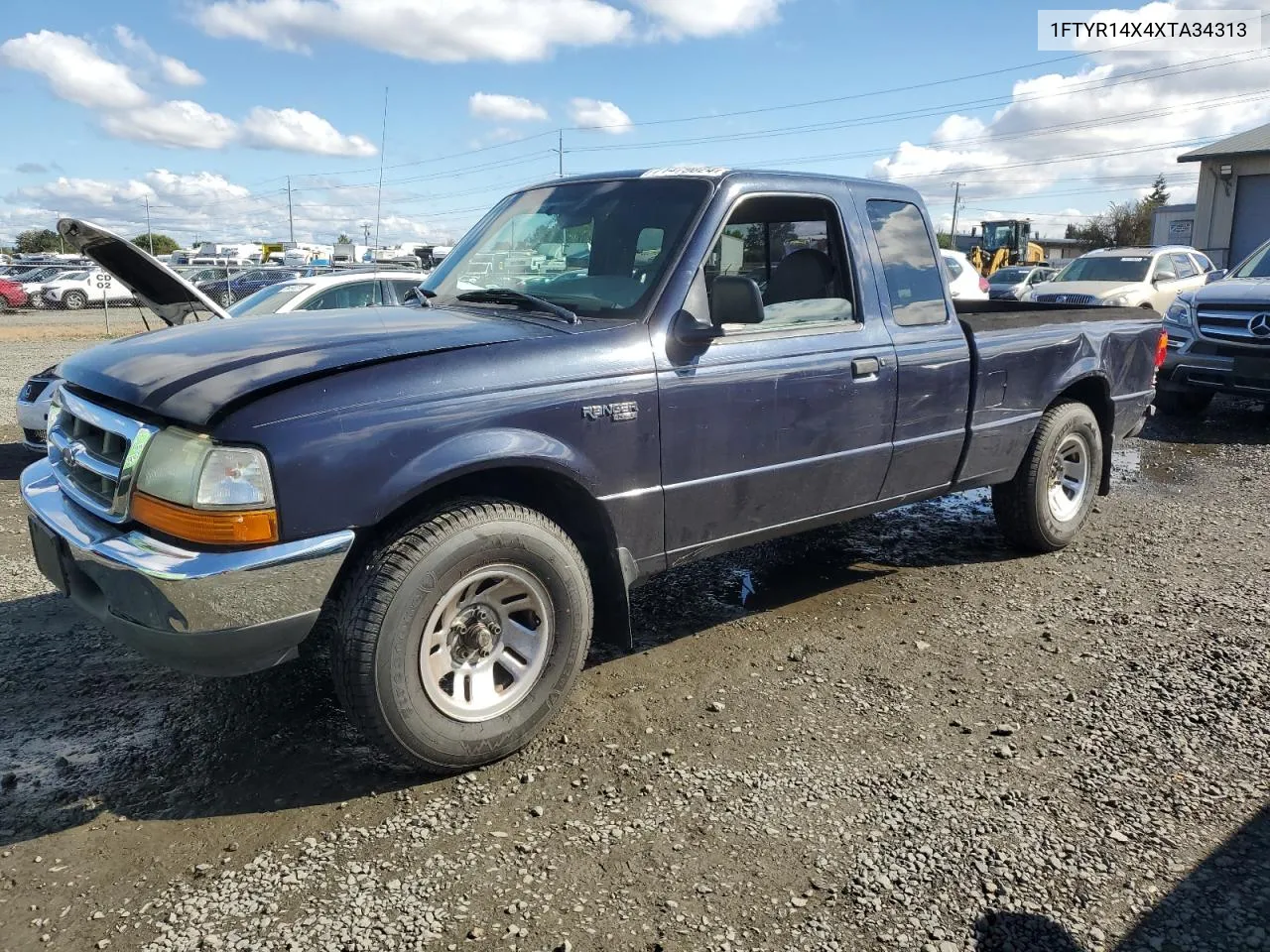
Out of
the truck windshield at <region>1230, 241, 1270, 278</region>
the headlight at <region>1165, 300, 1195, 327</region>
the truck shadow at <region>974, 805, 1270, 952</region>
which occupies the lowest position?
the truck shadow at <region>974, 805, 1270, 952</region>

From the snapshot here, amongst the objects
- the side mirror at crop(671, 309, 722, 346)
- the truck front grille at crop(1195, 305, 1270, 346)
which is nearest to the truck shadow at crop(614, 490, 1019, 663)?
the side mirror at crop(671, 309, 722, 346)

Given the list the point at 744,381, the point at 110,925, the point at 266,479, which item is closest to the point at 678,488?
the point at 744,381

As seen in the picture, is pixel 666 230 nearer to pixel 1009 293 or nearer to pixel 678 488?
pixel 678 488

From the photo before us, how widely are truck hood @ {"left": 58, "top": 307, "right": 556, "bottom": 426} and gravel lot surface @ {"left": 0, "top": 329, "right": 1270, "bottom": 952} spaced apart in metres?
1.26

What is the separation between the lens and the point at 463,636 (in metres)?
3.14

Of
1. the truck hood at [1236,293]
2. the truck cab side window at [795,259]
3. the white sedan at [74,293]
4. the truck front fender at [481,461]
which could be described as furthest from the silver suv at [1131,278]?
the white sedan at [74,293]

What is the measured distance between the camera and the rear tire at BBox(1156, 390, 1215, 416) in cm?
1033

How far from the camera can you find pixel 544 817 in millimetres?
2926

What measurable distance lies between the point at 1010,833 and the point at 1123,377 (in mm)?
3775

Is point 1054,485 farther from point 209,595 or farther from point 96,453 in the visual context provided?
point 96,453

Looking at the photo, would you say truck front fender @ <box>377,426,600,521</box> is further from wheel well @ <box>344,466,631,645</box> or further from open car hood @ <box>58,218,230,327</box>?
open car hood @ <box>58,218,230,327</box>

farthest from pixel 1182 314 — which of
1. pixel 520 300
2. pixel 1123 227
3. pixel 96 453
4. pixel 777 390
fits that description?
pixel 1123 227

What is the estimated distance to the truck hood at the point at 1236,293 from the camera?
916 cm

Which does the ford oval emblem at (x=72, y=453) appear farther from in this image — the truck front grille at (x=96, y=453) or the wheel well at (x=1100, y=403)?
the wheel well at (x=1100, y=403)
